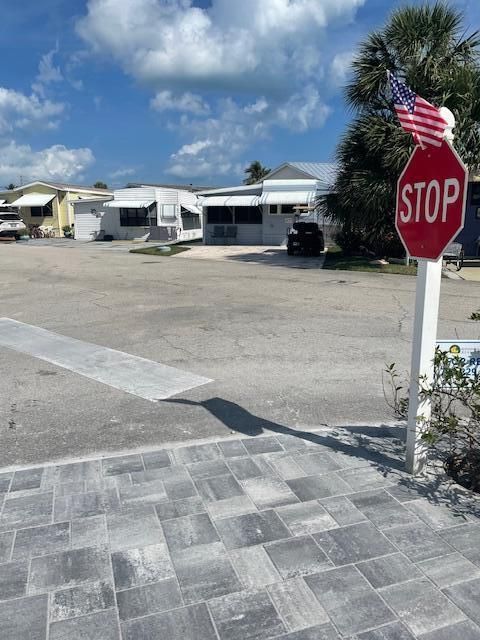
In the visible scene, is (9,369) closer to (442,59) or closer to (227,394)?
(227,394)

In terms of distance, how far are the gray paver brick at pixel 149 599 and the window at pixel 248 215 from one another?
1028 inches

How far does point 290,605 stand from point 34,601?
1.17 metres

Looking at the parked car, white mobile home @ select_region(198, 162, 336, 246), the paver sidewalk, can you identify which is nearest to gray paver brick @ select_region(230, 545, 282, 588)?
the paver sidewalk

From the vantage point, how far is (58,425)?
4188mm

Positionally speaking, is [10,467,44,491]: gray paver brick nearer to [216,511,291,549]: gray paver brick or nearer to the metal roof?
[216,511,291,549]: gray paver brick

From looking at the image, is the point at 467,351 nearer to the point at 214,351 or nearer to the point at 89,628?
the point at 89,628

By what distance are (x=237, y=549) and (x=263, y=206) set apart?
83.7ft

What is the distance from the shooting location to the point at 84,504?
298 cm

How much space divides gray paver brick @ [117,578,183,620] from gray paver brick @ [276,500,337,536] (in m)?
0.75

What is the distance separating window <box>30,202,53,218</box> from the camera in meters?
38.7

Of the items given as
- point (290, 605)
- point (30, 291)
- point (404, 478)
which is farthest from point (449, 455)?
point (30, 291)

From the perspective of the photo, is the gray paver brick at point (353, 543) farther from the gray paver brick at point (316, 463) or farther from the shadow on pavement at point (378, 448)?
the gray paver brick at point (316, 463)

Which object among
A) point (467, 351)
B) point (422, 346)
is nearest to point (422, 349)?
point (422, 346)

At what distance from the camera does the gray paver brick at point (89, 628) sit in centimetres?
203
